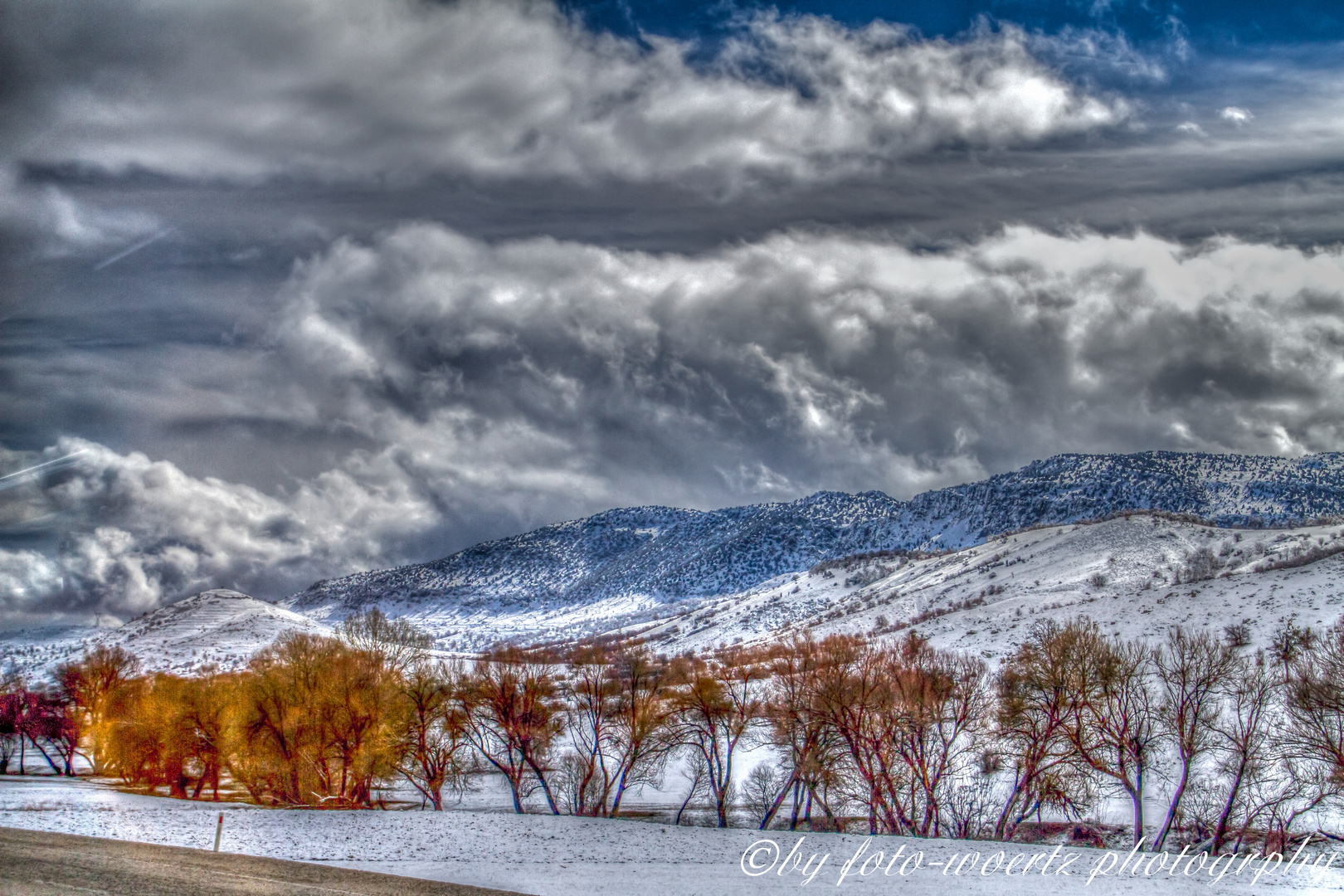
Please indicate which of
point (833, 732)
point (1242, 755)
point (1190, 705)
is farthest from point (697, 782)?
point (1242, 755)

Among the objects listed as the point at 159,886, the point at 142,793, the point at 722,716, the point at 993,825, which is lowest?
the point at 142,793

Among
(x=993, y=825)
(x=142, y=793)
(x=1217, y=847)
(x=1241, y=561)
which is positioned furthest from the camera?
(x=1241, y=561)

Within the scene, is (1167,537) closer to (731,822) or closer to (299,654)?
(731,822)

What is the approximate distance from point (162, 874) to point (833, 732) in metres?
36.9

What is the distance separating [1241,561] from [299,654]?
149 meters

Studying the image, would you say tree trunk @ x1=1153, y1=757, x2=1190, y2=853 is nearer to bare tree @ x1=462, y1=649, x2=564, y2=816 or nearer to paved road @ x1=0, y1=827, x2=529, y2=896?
bare tree @ x1=462, y1=649, x2=564, y2=816

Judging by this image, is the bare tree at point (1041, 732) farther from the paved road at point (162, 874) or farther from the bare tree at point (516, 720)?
the paved road at point (162, 874)

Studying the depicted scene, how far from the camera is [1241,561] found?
15238 cm

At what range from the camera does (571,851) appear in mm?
39219

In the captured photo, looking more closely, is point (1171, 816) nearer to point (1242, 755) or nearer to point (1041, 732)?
point (1242, 755)

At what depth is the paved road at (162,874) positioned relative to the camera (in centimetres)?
2291

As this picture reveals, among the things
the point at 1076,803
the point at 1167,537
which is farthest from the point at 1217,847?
the point at 1167,537

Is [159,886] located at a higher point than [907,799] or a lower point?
higher

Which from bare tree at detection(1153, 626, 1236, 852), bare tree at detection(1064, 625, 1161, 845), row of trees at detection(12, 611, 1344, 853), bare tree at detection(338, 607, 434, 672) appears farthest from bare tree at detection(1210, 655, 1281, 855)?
bare tree at detection(338, 607, 434, 672)
